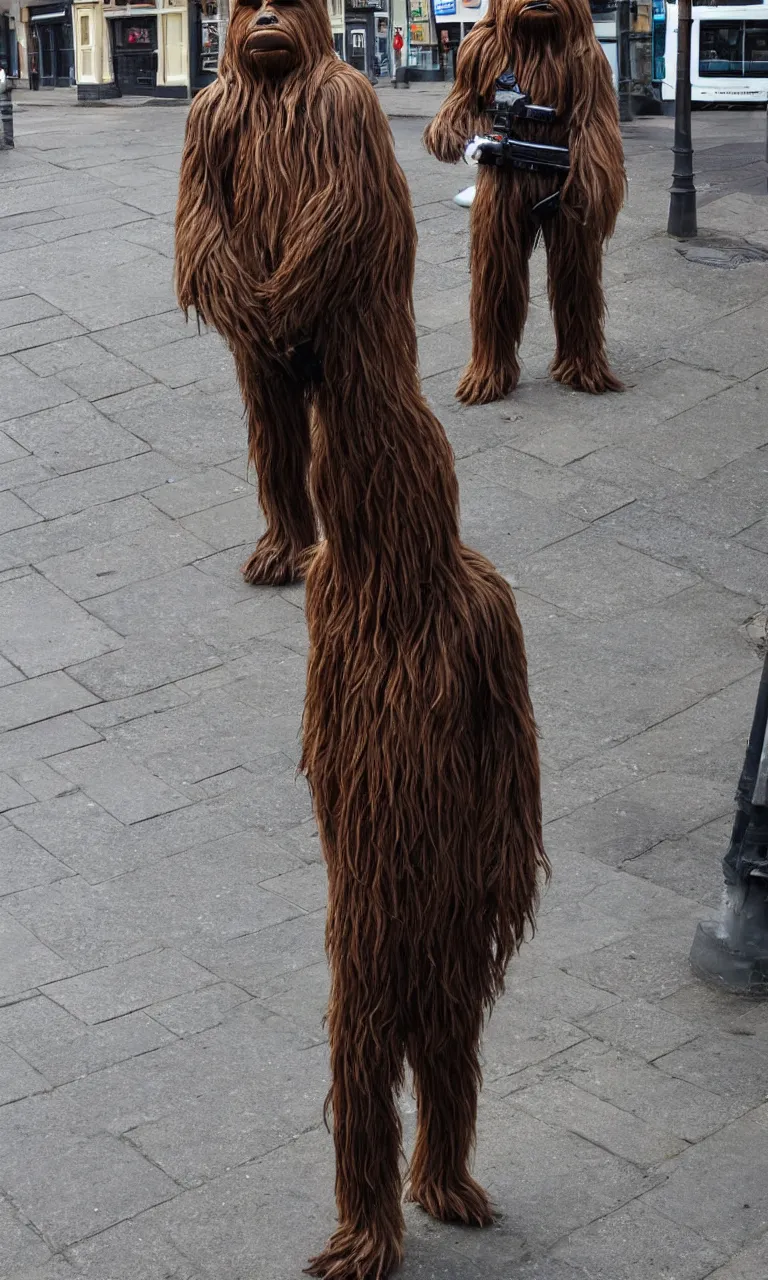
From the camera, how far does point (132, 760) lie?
21.6ft

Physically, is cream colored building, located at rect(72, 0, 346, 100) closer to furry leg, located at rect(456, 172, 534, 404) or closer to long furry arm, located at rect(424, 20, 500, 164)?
long furry arm, located at rect(424, 20, 500, 164)

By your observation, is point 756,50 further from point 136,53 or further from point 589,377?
point 589,377

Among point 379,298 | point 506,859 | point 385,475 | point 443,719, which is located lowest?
point 506,859

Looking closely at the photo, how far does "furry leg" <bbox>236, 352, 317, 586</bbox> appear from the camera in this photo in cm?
716

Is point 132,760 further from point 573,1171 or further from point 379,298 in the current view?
point 379,298

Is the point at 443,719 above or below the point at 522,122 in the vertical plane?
below

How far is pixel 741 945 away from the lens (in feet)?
16.6

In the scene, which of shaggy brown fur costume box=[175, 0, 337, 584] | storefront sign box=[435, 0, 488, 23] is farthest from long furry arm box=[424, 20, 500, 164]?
storefront sign box=[435, 0, 488, 23]

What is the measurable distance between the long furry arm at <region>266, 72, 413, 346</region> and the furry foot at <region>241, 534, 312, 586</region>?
421 cm

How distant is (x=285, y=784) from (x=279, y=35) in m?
3.14

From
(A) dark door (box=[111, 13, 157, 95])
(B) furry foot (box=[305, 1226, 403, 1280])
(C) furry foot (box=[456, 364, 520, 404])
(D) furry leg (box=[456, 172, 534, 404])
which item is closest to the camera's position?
(B) furry foot (box=[305, 1226, 403, 1280])

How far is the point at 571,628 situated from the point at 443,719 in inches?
150

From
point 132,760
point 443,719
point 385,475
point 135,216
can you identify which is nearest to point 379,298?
point 385,475

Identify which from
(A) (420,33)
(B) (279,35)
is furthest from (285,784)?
(A) (420,33)
